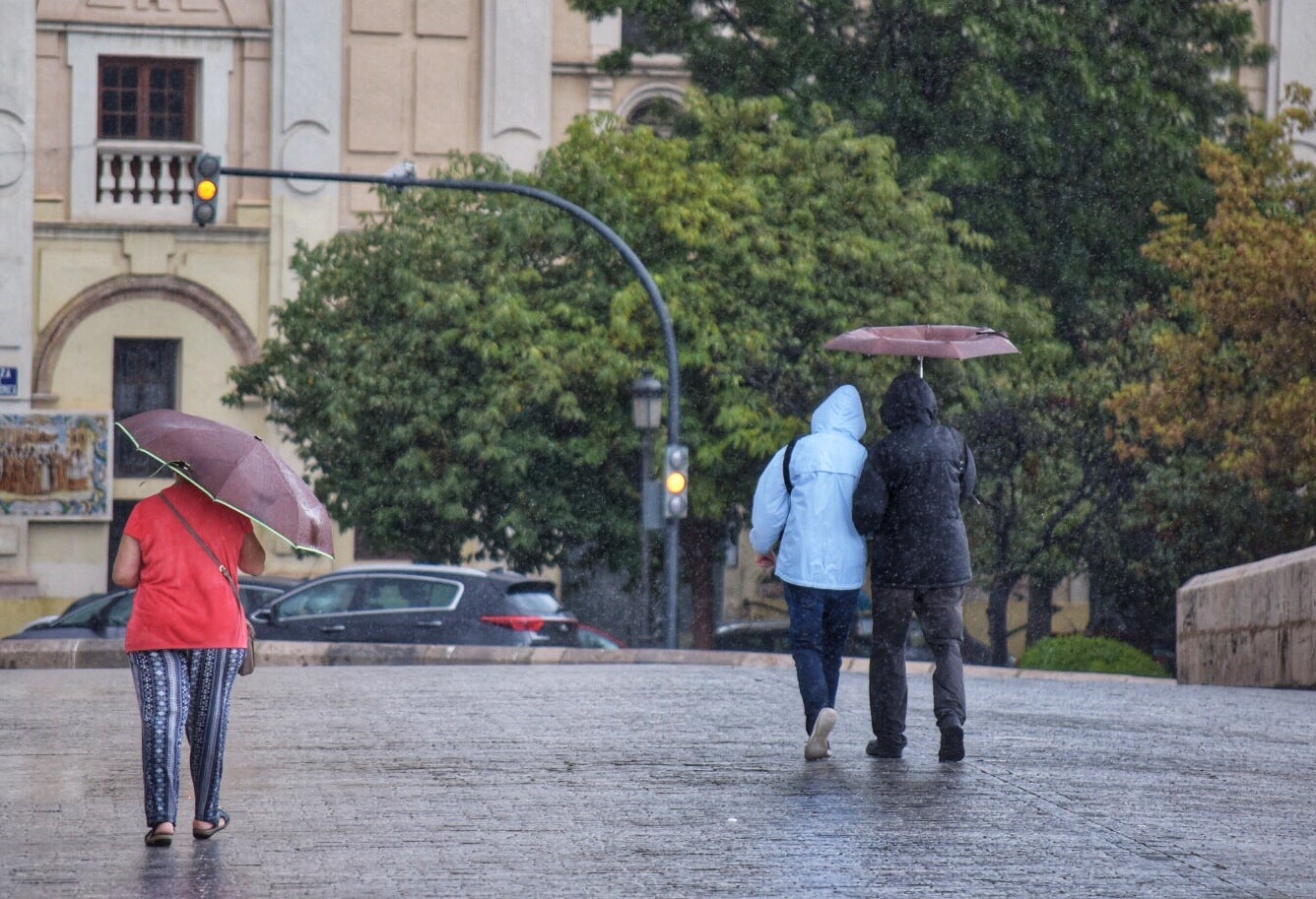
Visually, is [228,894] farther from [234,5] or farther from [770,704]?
[234,5]

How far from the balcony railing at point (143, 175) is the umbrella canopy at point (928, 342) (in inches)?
1046

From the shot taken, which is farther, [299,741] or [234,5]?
[234,5]

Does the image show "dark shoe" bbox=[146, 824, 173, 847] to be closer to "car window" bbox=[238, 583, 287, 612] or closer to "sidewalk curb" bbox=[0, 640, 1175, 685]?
"sidewalk curb" bbox=[0, 640, 1175, 685]

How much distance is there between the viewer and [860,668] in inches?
795

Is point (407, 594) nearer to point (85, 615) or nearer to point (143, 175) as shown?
point (85, 615)

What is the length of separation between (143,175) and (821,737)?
91.3 feet

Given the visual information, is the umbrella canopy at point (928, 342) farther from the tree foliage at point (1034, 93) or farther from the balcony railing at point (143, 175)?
the balcony railing at point (143, 175)

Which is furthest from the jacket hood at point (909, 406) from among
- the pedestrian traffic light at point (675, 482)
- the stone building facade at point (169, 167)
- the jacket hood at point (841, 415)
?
the stone building facade at point (169, 167)

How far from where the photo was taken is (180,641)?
7434 millimetres

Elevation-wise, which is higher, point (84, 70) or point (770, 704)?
point (84, 70)

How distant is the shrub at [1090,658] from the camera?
78.8 ft

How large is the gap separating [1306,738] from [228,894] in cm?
715

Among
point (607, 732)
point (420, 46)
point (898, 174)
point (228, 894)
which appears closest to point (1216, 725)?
point (607, 732)

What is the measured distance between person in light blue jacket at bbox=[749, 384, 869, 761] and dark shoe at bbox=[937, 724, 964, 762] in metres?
0.51
